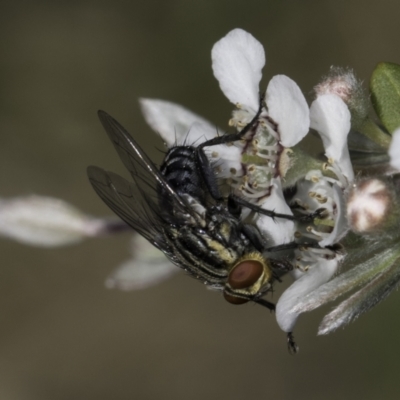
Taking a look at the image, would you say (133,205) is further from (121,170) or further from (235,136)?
(121,170)

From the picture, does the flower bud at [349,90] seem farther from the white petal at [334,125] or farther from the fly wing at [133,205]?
the fly wing at [133,205]

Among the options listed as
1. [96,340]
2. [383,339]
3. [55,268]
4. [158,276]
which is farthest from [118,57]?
[158,276]

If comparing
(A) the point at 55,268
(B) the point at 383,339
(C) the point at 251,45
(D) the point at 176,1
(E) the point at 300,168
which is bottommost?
(B) the point at 383,339

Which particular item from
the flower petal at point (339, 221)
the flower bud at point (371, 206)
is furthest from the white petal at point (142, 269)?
the flower bud at point (371, 206)

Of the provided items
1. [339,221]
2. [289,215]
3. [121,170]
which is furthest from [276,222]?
[121,170]

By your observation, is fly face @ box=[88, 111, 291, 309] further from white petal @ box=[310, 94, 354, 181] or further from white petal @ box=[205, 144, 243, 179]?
white petal @ box=[310, 94, 354, 181]

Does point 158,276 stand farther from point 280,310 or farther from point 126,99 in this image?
point 126,99
